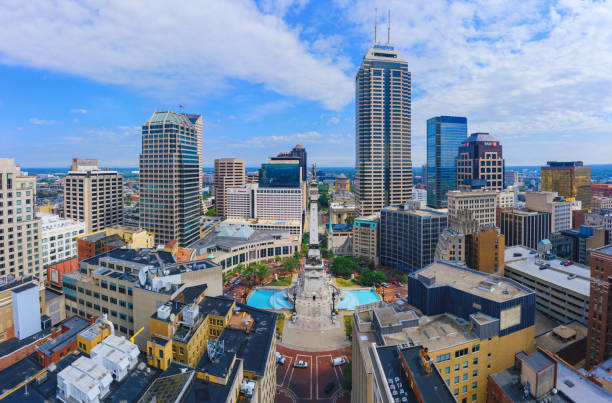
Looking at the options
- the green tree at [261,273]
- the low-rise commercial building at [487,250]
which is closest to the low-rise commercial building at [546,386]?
the low-rise commercial building at [487,250]

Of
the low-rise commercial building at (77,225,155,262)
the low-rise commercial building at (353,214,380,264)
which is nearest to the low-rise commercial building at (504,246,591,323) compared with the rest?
the low-rise commercial building at (353,214,380,264)

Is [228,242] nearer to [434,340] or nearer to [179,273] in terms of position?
[179,273]

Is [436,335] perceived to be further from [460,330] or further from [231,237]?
[231,237]

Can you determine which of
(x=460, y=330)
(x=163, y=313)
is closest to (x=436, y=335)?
(x=460, y=330)

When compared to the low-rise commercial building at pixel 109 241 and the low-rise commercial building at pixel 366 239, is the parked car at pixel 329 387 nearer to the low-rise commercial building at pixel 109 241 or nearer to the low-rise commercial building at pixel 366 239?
the low-rise commercial building at pixel 109 241

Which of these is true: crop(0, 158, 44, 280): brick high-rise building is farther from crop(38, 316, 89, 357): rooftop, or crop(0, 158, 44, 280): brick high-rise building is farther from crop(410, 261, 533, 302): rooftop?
crop(410, 261, 533, 302): rooftop

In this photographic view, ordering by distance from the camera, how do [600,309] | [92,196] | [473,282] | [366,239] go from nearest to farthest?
[473,282] → [600,309] → [366,239] → [92,196]
